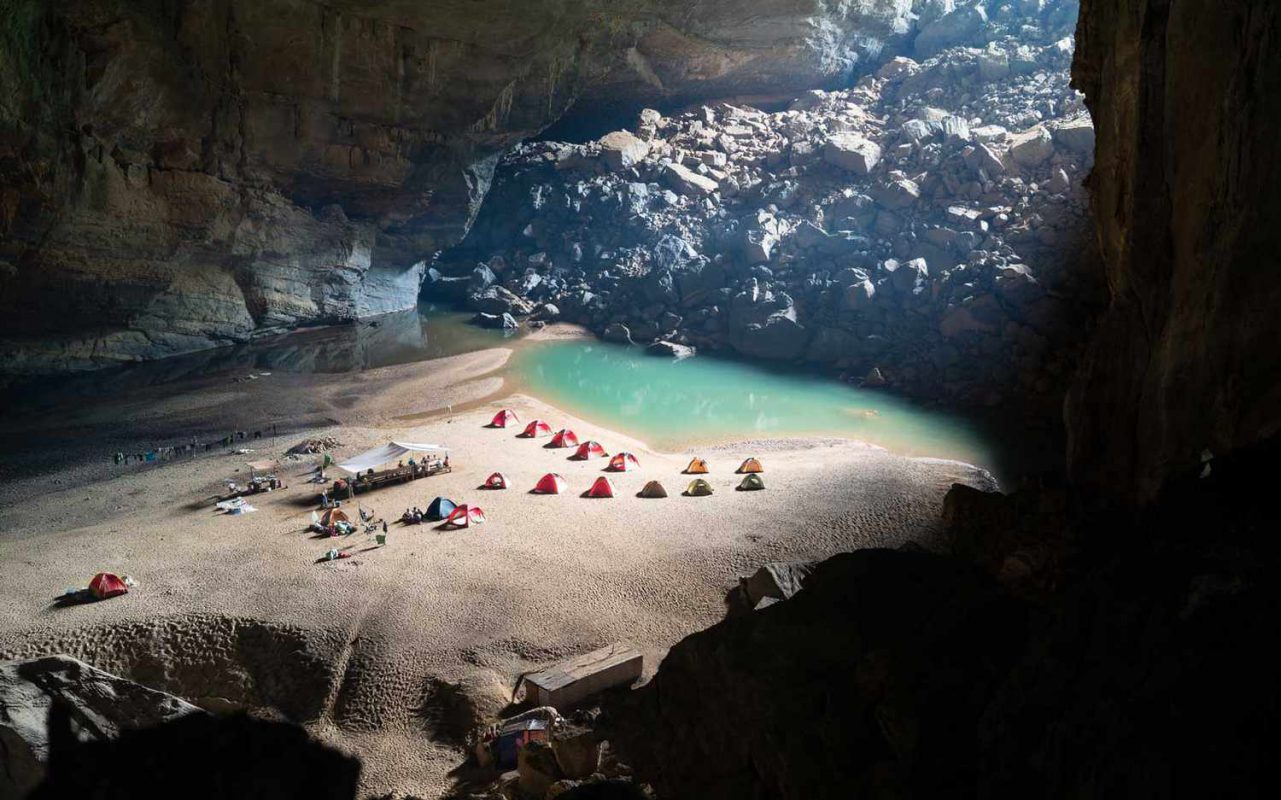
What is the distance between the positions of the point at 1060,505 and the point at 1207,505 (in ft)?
8.72

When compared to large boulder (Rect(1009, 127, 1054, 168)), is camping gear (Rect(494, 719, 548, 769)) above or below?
below

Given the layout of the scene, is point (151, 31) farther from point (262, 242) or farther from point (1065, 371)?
point (1065, 371)

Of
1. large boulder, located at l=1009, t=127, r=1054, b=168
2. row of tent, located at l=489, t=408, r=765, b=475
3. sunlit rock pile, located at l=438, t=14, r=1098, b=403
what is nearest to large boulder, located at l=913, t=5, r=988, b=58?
sunlit rock pile, located at l=438, t=14, r=1098, b=403

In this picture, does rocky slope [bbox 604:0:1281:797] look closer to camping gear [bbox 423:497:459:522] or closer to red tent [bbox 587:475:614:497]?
camping gear [bbox 423:497:459:522]

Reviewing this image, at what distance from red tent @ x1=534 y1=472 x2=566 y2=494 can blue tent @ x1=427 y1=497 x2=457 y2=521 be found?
7.17 ft

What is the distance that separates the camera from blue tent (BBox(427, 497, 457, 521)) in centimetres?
1593

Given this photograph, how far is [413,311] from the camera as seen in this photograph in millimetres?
42094

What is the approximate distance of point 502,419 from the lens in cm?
2361

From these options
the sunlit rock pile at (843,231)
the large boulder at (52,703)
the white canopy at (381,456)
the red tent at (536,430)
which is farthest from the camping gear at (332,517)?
the sunlit rock pile at (843,231)

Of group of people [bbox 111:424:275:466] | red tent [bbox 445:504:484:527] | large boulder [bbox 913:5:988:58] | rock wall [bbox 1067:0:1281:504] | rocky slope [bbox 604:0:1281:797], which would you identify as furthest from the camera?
large boulder [bbox 913:5:988:58]

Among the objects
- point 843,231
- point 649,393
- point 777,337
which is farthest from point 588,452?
point 843,231

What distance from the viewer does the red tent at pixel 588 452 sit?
20.6 m

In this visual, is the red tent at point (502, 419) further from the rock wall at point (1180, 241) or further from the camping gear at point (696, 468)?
the rock wall at point (1180, 241)

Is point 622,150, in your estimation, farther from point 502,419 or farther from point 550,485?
point 550,485
